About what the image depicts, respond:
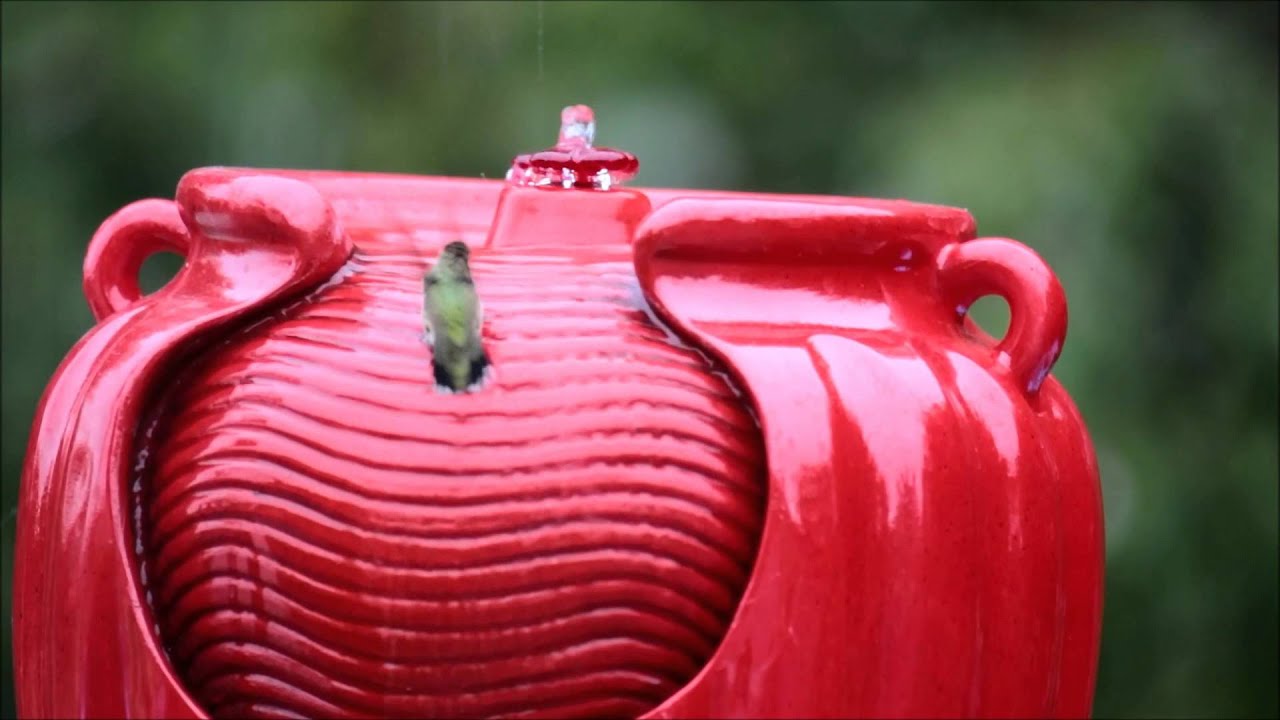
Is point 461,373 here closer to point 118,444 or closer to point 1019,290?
point 118,444

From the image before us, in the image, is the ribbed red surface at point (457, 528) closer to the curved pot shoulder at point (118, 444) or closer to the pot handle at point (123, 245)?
the curved pot shoulder at point (118, 444)

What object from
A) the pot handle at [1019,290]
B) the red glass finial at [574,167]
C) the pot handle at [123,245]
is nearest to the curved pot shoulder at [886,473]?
the pot handle at [1019,290]

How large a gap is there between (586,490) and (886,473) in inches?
5.8

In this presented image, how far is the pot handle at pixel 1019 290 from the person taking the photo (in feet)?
2.29

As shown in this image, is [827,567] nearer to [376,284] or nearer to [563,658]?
[563,658]

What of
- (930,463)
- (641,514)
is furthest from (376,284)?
(930,463)

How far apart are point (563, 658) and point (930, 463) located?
20 cm

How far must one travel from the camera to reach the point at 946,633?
650 millimetres

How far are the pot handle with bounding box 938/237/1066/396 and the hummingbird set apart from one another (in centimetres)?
26

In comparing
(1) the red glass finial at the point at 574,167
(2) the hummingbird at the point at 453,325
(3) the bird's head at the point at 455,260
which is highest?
(1) the red glass finial at the point at 574,167

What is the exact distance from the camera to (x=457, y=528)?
0.63 m

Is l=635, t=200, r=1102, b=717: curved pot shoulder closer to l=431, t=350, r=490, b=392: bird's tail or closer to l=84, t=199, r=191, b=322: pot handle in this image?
l=431, t=350, r=490, b=392: bird's tail

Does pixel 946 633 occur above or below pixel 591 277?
below

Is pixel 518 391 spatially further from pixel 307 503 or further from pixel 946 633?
pixel 946 633
